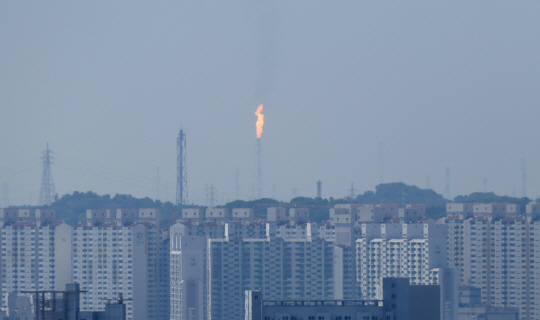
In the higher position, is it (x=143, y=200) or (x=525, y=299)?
(x=143, y=200)

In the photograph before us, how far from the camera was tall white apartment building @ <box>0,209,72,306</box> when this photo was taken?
9156 cm

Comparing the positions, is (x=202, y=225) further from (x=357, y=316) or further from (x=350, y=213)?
(x=357, y=316)

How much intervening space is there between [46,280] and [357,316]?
199 feet

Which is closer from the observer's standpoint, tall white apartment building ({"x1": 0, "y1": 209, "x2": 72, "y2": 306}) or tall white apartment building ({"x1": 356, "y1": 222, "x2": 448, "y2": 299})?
tall white apartment building ({"x1": 356, "y1": 222, "x2": 448, "y2": 299})

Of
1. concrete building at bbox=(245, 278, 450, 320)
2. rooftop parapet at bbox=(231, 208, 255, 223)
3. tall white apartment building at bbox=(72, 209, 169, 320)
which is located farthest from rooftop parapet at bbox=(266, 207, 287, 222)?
concrete building at bbox=(245, 278, 450, 320)

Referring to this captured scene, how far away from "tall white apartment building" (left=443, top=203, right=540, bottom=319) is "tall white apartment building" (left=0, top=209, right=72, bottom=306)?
27.5 meters

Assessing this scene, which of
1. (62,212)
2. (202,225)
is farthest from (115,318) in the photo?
(62,212)

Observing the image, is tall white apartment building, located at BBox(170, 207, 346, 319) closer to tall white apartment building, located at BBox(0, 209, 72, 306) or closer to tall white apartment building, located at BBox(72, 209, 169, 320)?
tall white apartment building, located at BBox(72, 209, 169, 320)

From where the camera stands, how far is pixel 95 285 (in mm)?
90250

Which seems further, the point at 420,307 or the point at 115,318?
the point at 420,307

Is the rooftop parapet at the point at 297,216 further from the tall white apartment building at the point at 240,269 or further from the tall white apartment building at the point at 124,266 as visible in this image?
the tall white apartment building at the point at 124,266

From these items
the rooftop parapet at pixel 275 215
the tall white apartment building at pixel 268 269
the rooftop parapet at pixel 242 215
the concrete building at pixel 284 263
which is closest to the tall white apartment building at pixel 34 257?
the concrete building at pixel 284 263

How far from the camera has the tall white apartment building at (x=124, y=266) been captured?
289ft

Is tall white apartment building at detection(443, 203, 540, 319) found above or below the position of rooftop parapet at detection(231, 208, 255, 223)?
below
